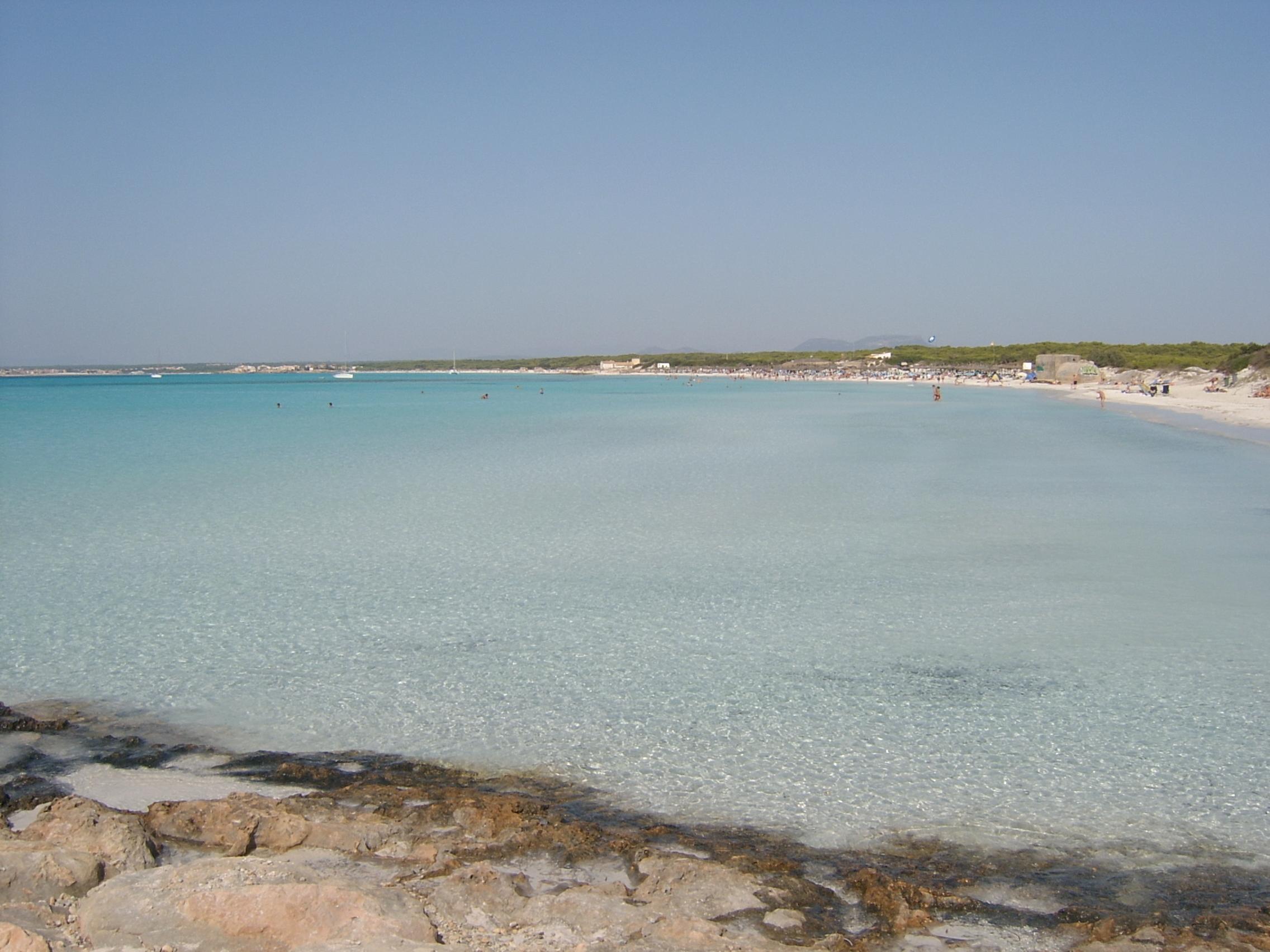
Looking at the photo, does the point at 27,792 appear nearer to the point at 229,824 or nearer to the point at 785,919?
the point at 229,824

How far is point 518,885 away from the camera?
399 centimetres

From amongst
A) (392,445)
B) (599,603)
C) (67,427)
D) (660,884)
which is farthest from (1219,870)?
(67,427)

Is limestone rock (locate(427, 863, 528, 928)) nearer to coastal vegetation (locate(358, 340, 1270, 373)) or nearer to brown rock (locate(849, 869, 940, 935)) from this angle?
brown rock (locate(849, 869, 940, 935))

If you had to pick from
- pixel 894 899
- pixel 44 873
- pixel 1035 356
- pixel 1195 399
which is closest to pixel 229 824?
pixel 44 873

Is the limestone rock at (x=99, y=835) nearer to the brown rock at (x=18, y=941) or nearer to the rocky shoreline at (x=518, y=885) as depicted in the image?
the rocky shoreline at (x=518, y=885)

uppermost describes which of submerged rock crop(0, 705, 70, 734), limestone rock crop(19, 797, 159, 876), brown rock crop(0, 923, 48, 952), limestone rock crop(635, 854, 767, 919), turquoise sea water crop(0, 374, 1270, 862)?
brown rock crop(0, 923, 48, 952)

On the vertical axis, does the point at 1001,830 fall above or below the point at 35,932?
below

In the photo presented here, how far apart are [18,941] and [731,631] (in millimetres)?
5952

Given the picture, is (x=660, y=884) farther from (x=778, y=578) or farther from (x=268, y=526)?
(x=268, y=526)

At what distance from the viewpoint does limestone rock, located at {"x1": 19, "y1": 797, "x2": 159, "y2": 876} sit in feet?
13.4

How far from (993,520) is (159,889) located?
1248cm

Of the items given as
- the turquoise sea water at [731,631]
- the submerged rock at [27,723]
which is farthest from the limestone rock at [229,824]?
the submerged rock at [27,723]

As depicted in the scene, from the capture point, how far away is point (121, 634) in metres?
8.36

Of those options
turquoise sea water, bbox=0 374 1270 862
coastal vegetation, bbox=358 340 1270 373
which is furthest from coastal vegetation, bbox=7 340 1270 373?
turquoise sea water, bbox=0 374 1270 862
